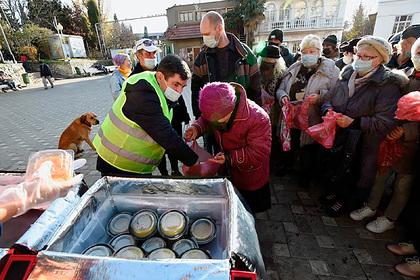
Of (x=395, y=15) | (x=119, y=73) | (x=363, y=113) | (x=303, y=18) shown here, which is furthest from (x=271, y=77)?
(x=303, y=18)

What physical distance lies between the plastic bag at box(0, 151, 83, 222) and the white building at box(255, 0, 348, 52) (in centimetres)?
2585

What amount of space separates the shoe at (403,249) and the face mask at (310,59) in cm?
200

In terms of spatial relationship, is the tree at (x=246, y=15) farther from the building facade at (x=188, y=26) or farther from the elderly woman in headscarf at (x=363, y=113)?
the elderly woman in headscarf at (x=363, y=113)

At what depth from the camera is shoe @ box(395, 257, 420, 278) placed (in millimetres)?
1919

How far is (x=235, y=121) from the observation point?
1725 millimetres

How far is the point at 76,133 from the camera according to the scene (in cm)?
458

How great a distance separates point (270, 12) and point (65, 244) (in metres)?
27.3

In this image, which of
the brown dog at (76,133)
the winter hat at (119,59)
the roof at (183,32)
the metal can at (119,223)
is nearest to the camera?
the metal can at (119,223)

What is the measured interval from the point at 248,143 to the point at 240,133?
Result: 101 mm

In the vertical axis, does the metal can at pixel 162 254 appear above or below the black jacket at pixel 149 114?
below

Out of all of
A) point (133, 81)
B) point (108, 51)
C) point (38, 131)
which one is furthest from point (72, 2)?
point (133, 81)

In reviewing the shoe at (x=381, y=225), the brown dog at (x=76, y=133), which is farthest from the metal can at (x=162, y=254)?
the brown dog at (x=76, y=133)

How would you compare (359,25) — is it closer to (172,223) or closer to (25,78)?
(25,78)

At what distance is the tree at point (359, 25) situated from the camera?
29.5 metres
